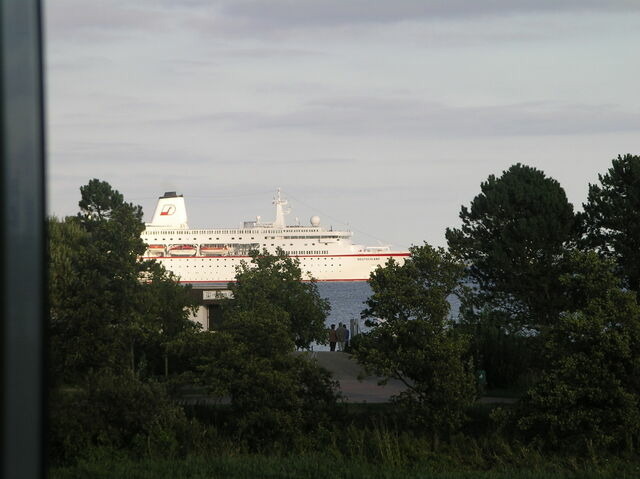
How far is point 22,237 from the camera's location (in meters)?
1.45

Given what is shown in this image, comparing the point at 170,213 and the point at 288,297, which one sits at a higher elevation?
the point at 170,213

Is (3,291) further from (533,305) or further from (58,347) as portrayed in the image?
(533,305)

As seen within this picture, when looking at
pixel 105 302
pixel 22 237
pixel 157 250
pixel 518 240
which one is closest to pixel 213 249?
pixel 157 250

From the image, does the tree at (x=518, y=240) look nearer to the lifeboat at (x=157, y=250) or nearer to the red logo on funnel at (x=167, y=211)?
the lifeboat at (x=157, y=250)

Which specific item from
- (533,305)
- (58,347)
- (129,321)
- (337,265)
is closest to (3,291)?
(58,347)

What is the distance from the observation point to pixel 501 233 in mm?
27906

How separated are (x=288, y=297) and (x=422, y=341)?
12973 millimetres

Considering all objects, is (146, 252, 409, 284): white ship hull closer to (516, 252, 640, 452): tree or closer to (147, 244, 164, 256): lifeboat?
(147, 244, 164, 256): lifeboat

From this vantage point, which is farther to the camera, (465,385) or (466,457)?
(465,385)

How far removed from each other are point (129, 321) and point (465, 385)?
16.4 ft

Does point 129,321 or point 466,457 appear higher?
A: point 129,321

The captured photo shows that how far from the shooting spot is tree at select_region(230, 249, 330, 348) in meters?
24.3

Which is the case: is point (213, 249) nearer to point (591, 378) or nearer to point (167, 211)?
point (167, 211)

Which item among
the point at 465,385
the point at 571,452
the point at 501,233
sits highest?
the point at 501,233
